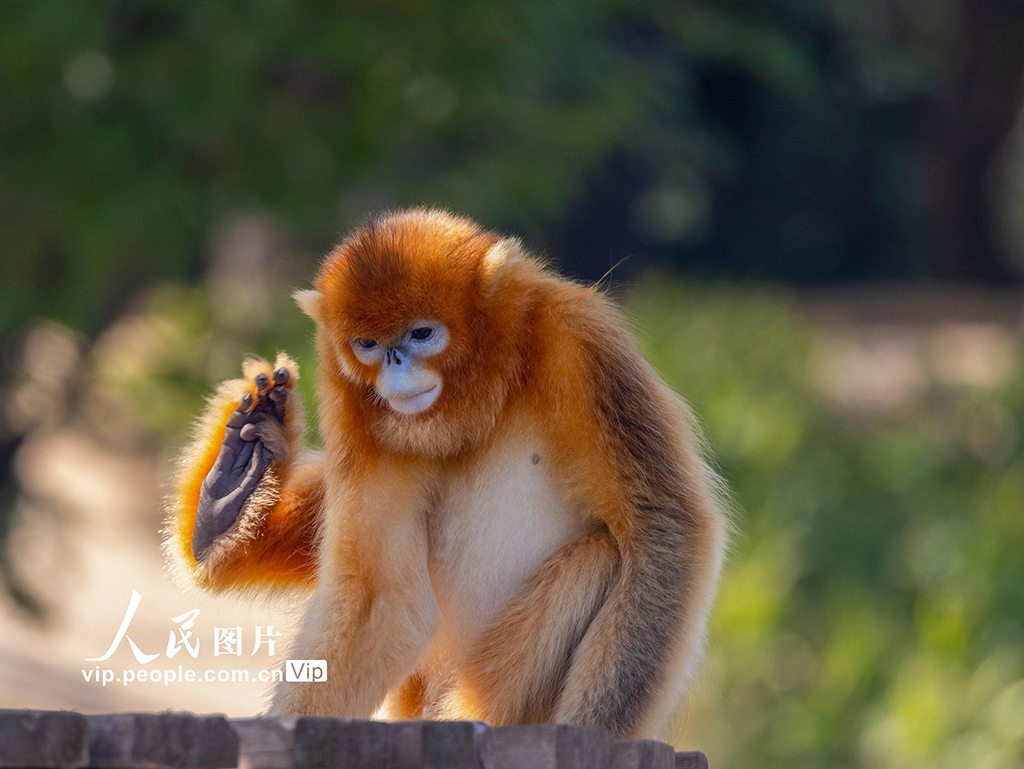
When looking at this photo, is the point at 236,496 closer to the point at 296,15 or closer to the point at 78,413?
the point at 296,15

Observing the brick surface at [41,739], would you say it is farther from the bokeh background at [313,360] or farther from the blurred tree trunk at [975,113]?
the blurred tree trunk at [975,113]

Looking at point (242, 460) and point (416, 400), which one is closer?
point (416, 400)

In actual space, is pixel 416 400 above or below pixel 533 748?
above

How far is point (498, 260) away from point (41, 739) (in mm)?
1297

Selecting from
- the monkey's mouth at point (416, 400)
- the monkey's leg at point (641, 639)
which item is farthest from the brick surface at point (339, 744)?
the monkey's mouth at point (416, 400)

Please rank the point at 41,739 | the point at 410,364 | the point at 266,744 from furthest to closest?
the point at 410,364 < the point at 266,744 < the point at 41,739

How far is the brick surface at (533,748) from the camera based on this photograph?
2057 millimetres

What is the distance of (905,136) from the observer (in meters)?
19.7

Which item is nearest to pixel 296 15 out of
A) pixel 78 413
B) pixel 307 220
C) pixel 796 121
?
pixel 307 220

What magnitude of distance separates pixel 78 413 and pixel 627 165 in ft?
30.5

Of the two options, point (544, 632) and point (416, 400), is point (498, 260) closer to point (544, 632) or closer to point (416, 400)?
point (416, 400)

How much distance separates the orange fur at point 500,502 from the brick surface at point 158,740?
0.65m

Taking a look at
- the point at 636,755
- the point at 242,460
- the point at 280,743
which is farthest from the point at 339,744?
the point at 242,460

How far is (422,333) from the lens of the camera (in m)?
2.54
